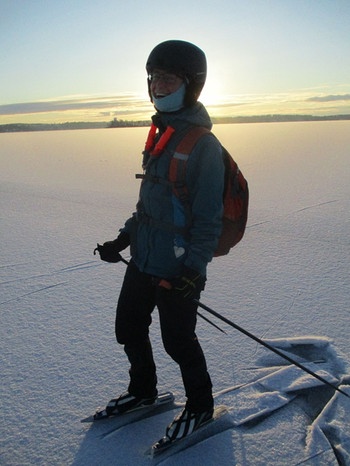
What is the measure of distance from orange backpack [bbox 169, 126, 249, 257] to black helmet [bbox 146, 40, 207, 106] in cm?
20

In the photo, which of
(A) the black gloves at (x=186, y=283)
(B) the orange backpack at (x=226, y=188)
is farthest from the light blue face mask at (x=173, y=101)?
(A) the black gloves at (x=186, y=283)

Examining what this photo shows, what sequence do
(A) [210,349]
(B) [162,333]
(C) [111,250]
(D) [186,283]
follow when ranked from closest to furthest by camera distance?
(D) [186,283] → (B) [162,333] → (C) [111,250] → (A) [210,349]

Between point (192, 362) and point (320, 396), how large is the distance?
0.76 metres

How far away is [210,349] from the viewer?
97.3 inches

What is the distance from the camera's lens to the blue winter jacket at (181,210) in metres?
1.59

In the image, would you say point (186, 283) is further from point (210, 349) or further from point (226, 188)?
point (210, 349)

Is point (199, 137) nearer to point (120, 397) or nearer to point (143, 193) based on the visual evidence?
point (143, 193)

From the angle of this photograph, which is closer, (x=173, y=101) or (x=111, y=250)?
(x=173, y=101)

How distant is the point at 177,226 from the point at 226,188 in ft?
0.85

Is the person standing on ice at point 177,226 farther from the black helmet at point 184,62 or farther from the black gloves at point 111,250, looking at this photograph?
the black gloves at point 111,250

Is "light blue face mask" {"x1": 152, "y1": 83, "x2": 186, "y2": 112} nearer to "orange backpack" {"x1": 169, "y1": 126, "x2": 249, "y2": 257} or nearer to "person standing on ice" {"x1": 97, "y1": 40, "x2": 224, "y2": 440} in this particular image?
"person standing on ice" {"x1": 97, "y1": 40, "x2": 224, "y2": 440}

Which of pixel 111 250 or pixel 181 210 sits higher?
pixel 181 210

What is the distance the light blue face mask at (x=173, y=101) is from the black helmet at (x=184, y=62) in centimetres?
2

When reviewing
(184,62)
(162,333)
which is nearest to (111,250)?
(162,333)
